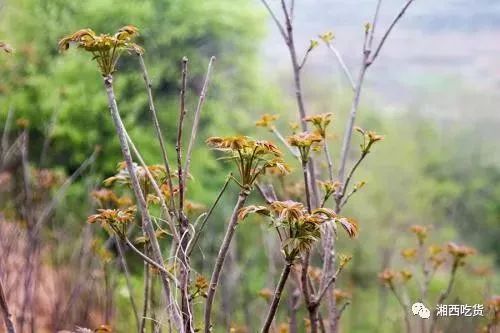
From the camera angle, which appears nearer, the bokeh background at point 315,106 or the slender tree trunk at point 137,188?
the slender tree trunk at point 137,188

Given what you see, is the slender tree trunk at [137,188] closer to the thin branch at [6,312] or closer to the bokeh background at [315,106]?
the thin branch at [6,312]

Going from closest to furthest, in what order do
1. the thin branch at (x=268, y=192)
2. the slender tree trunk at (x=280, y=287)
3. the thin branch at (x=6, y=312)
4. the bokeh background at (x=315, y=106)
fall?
1. the slender tree trunk at (x=280, y=287)
2. the thin branch at (x=6, y=312)
3. the thin branch at (x=268, y=192)
4. the bokeh background at (x=315, y=106)

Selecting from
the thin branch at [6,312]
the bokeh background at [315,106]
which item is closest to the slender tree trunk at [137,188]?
the thin branch at [6,312]

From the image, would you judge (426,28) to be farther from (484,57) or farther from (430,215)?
(430,215)

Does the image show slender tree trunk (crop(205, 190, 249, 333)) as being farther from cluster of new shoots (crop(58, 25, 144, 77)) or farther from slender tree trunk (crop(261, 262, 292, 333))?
cluster of new shoots (crop(58, 25, 144, 77))

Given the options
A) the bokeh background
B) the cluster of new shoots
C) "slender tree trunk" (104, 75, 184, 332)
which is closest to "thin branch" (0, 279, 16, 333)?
"slender tree trunk" (104, 75, 184, 332)

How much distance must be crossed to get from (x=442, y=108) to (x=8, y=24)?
13.8 ft

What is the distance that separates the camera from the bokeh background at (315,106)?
461 cm

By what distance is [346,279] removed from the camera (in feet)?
16.3

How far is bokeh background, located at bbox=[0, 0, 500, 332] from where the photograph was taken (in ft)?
15.1

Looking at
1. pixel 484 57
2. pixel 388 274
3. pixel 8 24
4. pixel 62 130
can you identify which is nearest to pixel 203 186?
pixel 62 130

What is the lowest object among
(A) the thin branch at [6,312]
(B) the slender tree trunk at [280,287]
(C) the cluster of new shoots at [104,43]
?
(A) the thin branch at [6,312]

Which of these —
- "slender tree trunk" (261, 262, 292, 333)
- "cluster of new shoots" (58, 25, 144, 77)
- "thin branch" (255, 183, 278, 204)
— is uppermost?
"cluster of new shoots" (58, 25, 144, 77)

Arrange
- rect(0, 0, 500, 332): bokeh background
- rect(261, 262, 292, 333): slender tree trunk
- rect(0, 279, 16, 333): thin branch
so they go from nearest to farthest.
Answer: rect(261, 262, 292, 333): slender tree trunk → rect(0, 279, 16, 333): thin branch → rect(0, 0, 500, 332): bokeh background
